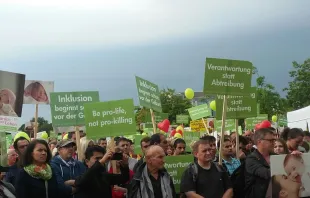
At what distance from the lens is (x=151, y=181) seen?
5613 mm

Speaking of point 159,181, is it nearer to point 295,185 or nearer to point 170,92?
point 295,185

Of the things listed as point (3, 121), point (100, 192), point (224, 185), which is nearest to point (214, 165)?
point (224, 185)

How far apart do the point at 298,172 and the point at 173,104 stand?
53.6m

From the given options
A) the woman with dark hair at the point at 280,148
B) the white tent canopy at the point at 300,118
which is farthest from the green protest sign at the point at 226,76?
the white tent canopy at the point at 300,118

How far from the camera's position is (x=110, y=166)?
6688 millimetres

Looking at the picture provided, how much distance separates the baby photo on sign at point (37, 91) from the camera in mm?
11828

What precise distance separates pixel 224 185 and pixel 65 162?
2.15 metres

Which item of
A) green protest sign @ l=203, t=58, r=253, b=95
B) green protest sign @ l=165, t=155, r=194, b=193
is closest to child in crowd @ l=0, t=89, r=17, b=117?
green protest sign @ l=165, t=155, r=194, b=193

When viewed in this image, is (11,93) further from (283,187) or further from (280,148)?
(283,187)

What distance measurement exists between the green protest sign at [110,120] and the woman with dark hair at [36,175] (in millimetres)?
2017

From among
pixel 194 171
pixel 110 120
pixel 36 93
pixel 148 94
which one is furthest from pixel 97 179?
pixel 36 93

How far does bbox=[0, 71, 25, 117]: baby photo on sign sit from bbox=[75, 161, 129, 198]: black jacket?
2.60 meters

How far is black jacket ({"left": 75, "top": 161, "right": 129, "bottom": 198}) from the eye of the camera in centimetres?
596

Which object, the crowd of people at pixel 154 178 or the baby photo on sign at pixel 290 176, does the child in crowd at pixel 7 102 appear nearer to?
the crowd of people at pixel 154 178
